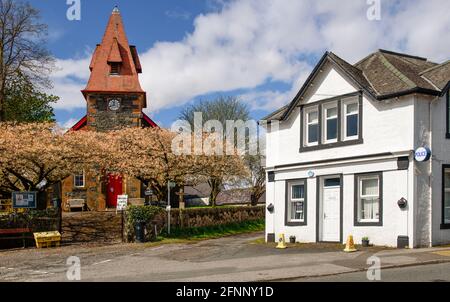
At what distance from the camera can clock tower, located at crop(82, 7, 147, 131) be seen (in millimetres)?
45344

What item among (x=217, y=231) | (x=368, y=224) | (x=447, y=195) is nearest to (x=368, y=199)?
(x=368, y=224)

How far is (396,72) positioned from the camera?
69.5ft

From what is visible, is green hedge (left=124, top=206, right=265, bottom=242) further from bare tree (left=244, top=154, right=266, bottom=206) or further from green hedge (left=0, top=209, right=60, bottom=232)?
bare tree (left=244, top=154, right=266, bottom=206)

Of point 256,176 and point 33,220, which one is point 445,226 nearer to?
point 33,220

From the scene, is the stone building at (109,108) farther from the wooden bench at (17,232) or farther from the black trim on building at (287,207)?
the black trim on building at (287,207)

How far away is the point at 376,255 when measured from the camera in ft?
57.1

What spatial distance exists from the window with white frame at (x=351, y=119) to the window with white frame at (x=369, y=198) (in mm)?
1765

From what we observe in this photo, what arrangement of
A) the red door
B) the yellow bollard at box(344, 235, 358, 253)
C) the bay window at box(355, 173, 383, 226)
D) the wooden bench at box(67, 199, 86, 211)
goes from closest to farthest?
the yellow bollard at box(344, 235, 358, 253), the bay window at box(355, 173, 383, 226), the wooden bench at box(67, 199, 86, 211), the red door

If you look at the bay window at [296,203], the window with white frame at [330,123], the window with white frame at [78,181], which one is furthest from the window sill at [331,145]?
the window with white frame at [78,181]

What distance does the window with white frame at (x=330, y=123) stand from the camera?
2266 cm

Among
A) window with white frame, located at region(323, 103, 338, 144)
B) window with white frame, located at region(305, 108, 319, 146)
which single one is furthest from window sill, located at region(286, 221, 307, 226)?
window with white frame, located at region(323, 103, 338, 144)

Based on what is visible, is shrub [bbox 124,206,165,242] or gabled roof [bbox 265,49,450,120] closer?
gabled roof [bbox 265,49,450,120]

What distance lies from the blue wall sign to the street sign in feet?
57.3
